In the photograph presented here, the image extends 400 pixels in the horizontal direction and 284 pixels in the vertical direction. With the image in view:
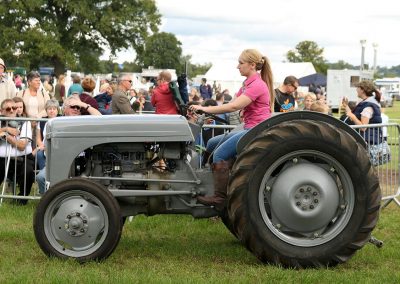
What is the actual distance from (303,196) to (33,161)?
5.14 metres

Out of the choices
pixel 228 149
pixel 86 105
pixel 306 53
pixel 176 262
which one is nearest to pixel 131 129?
pixel 228 149

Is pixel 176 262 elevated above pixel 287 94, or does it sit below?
below

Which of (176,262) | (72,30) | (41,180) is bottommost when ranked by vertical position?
(176,262)

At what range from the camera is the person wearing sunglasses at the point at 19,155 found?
1002 centimetres

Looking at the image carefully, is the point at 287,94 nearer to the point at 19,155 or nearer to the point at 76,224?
the point at 19,155

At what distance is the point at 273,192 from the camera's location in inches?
249

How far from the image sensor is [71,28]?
60625 millimetres

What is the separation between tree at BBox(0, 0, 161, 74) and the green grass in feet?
166

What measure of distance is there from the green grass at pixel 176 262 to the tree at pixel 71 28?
50546 millimetres

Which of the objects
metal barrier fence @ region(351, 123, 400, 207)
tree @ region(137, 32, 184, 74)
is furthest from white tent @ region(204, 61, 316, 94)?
tree @ region(137, 32, 184, 74)

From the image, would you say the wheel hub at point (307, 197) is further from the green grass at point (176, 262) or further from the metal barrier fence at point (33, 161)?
the metal barrier fence at point (33, 161)

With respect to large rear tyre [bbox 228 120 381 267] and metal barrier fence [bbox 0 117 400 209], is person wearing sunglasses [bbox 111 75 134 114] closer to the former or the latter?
metal barrier fence [bbox 0 117 400 209]

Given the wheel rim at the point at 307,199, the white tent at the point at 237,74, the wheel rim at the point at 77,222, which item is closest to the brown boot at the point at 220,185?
the wheel rim at the point at 307,199

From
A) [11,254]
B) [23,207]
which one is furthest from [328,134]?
[23,207]
